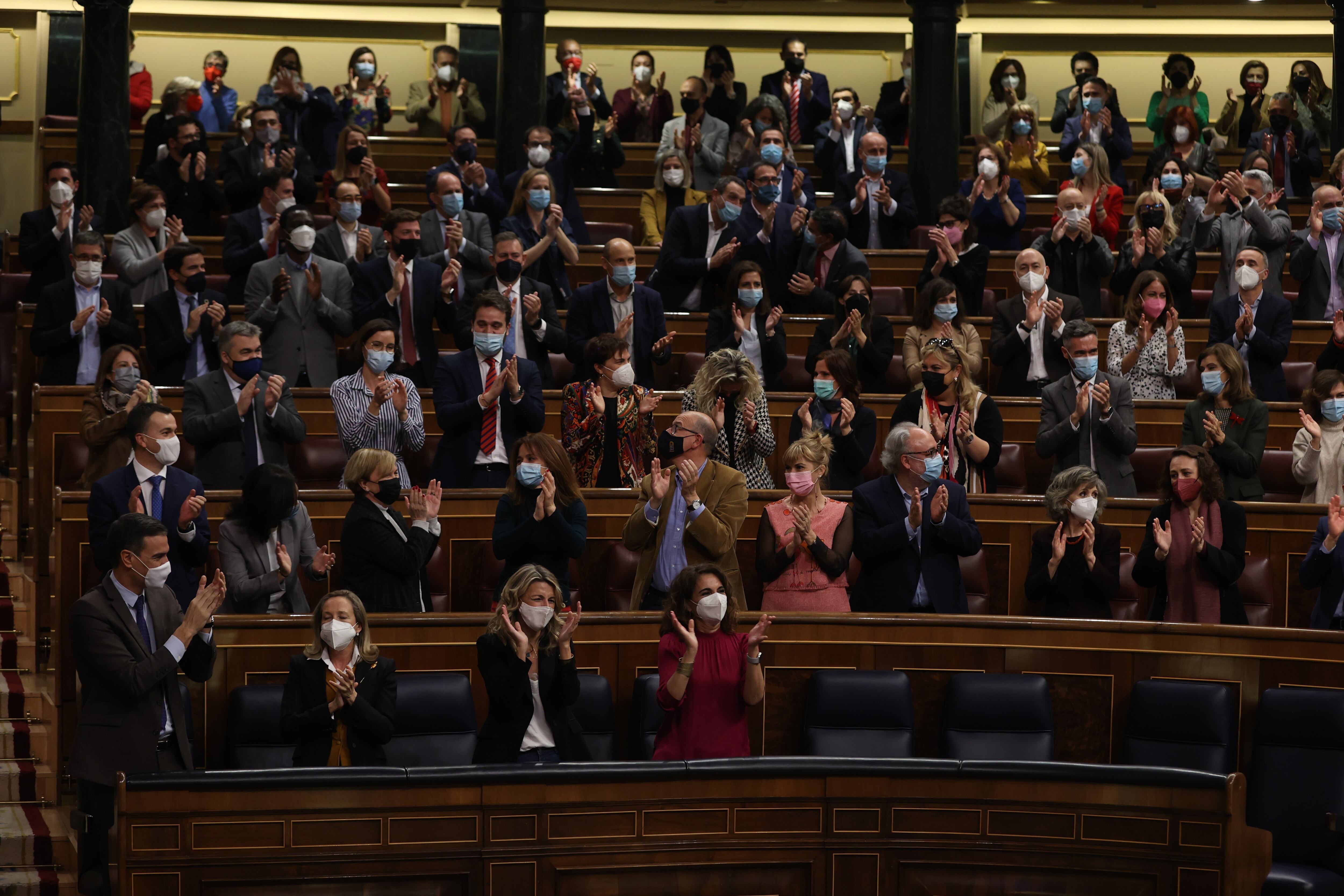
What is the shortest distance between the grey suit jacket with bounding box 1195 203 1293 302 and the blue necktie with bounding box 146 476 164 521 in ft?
16.8

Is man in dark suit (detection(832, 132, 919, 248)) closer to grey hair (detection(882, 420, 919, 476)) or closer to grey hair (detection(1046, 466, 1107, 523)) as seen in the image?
grey hair (detection(882, 420, 919, 476))

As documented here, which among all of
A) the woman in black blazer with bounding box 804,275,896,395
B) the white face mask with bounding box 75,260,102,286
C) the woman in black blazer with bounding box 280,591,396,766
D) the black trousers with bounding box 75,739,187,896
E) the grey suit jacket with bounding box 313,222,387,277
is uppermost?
the grey suit jacket with bounding box 313,222,387,277

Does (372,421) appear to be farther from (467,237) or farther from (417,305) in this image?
(467,237)

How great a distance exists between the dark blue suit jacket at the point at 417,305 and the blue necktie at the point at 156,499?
72.1 inches

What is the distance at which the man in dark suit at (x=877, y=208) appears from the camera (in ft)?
30.8

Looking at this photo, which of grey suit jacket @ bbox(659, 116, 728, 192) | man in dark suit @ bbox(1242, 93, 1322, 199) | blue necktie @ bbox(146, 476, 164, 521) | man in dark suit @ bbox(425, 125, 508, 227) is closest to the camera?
blue necktie @ bbox(146, 476, 164, 521)

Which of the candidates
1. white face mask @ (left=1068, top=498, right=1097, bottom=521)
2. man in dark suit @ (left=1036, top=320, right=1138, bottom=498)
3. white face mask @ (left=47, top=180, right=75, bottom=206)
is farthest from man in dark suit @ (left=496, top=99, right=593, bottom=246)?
white face mask @ (left=1068, top=498, right=1097, bottom=521)

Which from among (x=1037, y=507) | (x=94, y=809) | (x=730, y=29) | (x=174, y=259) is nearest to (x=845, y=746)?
(x=1037, y=507)

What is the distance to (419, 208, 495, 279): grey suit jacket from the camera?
27.5ft

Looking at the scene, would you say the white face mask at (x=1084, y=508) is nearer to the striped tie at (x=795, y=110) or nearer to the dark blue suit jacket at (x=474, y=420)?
the dark blue suit jacket at (x=474, y=420)

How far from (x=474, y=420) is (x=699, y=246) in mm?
2060

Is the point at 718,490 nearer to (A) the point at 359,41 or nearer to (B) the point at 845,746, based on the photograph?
(B) the point at 845,746

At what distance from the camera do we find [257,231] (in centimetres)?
860

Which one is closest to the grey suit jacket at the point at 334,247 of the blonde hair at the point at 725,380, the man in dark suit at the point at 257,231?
the man in dark suit at the point at 257,231
